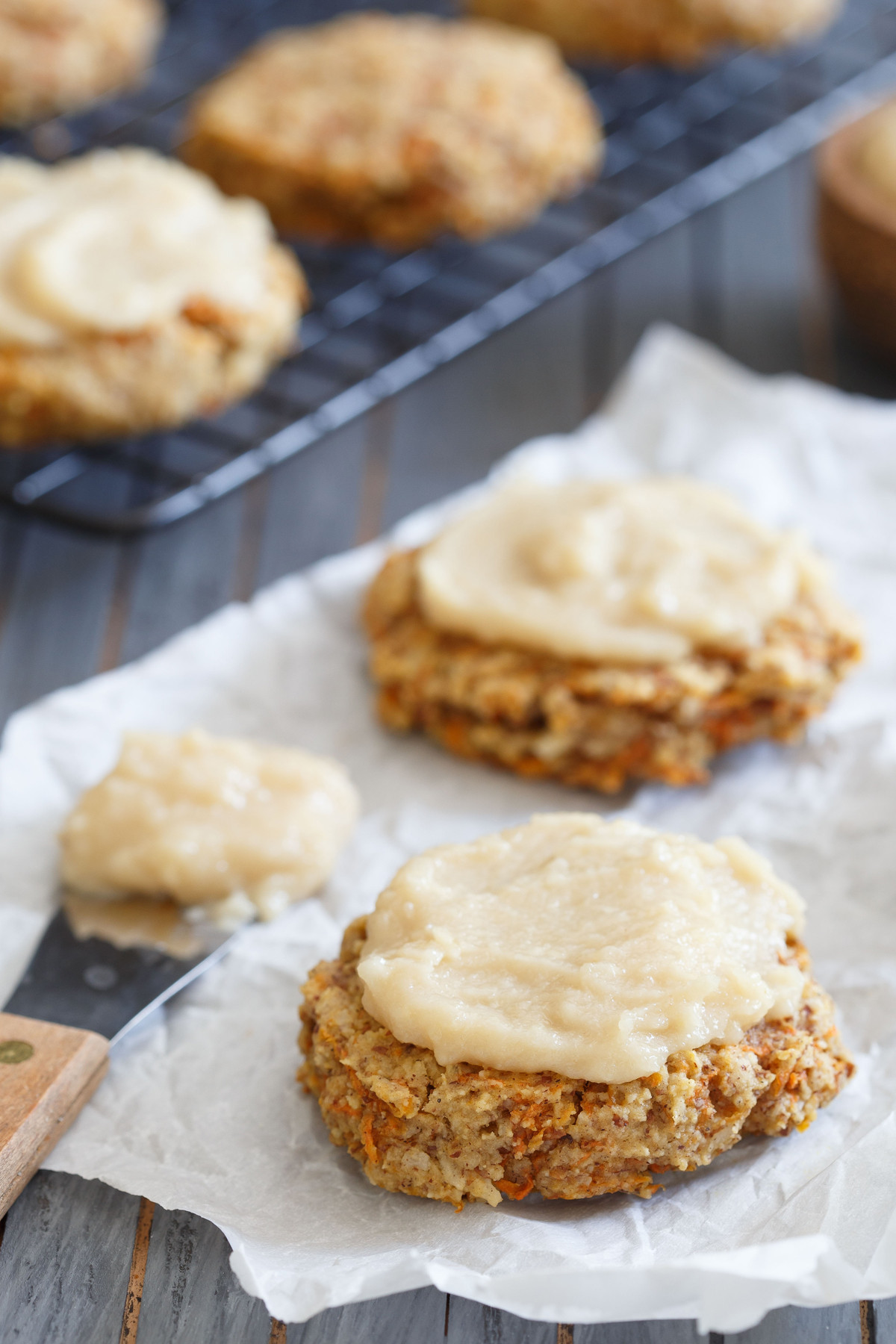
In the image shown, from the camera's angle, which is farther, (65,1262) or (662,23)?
(662,23)

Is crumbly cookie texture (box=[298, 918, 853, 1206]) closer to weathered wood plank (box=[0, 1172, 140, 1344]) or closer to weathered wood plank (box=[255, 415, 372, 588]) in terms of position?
weathered wood plank (box=[0, 1172, 140, 1344])

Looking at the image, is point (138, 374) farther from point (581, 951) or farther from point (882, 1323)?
point (882, 1323)

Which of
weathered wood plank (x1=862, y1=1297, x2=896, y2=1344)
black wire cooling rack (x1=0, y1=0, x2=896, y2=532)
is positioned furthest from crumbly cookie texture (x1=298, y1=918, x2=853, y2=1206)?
black wire cooling rack (x1=0, y1=0, x2=896, y2=532)

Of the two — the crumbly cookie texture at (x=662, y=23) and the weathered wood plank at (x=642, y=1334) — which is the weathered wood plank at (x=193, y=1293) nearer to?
the weathered wood plank at (x=642, y=1334)

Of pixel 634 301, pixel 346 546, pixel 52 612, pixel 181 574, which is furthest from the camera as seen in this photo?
pixel 634 301

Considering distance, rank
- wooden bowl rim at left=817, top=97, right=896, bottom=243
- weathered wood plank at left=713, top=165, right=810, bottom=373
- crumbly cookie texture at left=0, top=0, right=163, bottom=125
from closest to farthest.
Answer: wooden bowl rim at left=817, top=97, right=896, bottom=243, weathered wood plank at left=713, top=165, right=810, bottom=373, crumbly cookie texture at left=0, top=0, right=163, bottom=125

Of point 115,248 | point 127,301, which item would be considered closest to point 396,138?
point 115,248

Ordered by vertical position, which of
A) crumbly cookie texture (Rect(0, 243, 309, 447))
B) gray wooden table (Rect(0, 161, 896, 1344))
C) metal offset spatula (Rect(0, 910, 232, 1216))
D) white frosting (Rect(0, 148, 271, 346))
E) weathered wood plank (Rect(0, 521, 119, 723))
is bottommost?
weathered wood plank (Rect(0, 521, 119, 723))
